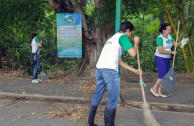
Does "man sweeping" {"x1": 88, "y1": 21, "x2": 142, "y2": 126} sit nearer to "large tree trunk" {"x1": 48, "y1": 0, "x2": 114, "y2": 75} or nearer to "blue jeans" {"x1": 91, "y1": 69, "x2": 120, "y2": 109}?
"blue jeans" {"x1": 91, "y1": 69, "x2": 120, "y2": 109}

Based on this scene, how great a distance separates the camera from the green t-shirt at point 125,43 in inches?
216

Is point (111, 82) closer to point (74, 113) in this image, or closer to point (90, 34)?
point (74, 113)

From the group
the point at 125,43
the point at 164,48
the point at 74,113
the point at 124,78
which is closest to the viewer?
the point at 125,43

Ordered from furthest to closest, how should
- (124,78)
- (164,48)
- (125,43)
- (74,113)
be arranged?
(124,78)
(164,48)
(74,113)
(125,43)

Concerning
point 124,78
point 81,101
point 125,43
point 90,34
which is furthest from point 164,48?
point 90,34

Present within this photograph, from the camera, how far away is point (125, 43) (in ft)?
18.1

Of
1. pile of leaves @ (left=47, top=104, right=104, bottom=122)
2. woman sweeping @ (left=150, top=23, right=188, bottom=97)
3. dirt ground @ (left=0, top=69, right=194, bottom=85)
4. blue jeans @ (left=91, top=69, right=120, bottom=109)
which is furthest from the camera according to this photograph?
dirt ground @ (left=0, top=69, right=194, bottom=85)

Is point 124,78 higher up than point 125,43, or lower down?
lower down

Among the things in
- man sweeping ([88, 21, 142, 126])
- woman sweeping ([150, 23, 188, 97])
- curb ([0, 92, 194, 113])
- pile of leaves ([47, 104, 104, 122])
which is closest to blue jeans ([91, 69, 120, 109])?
man sweeping ([88, 21, 142, 126])

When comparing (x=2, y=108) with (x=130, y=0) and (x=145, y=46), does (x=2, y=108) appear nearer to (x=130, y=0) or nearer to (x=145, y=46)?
(x=130, y=0)

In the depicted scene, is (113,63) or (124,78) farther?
(124,78)

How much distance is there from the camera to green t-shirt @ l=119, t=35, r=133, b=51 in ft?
18.0

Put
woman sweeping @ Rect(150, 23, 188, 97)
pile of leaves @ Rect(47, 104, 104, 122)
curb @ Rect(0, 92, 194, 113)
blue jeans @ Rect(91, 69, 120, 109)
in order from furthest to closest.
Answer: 1. woman sweeping @ Rect(150, 23, 188, 97)
2. curb @ Rect(0, 92, 194, 113)
3. pile of leaves @ Rect(47, 104, 104, 122)
4. blue jeans @ Rect(91, 69, 120, 109)

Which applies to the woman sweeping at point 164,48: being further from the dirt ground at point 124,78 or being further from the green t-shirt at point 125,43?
the green t-shirt at point 125,43
